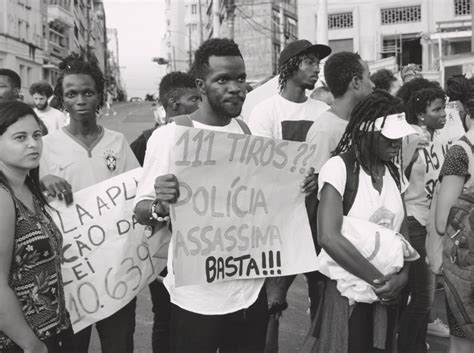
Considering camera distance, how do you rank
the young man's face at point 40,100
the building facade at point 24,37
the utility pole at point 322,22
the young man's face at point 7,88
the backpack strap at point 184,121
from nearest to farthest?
the backpack strap at point 184,121, the young man's face at point 7,88, the young man's face at point 40,100, the utility pole at point 322,22, the building facade at point 24,37

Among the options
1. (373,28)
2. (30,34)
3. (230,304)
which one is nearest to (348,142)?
(230,304)

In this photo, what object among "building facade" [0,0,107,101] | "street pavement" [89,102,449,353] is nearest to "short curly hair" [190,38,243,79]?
"street pavement" [89,102,449,353]

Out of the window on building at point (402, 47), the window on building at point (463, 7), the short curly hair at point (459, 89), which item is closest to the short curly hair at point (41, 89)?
the short curly hair at point (459, 89)

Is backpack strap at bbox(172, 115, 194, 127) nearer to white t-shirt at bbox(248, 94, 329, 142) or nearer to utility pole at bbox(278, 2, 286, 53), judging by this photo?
white t-shirt at bbox(248, 94, 329, 142)

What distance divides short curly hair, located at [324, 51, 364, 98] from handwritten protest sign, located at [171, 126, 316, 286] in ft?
3.61

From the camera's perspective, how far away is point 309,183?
3.17 meters

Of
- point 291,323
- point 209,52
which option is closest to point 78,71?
point 209,52

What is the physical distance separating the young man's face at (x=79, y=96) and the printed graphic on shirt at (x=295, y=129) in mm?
1341

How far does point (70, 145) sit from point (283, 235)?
1.29 metres

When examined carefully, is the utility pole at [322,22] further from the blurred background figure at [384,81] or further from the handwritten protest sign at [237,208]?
the handwritten protest sign at [237,208]

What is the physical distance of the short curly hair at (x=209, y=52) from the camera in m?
2.98

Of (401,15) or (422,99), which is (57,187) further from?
(401,15)

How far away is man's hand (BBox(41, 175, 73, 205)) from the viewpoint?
321 cm

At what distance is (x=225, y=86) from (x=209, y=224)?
64cm
